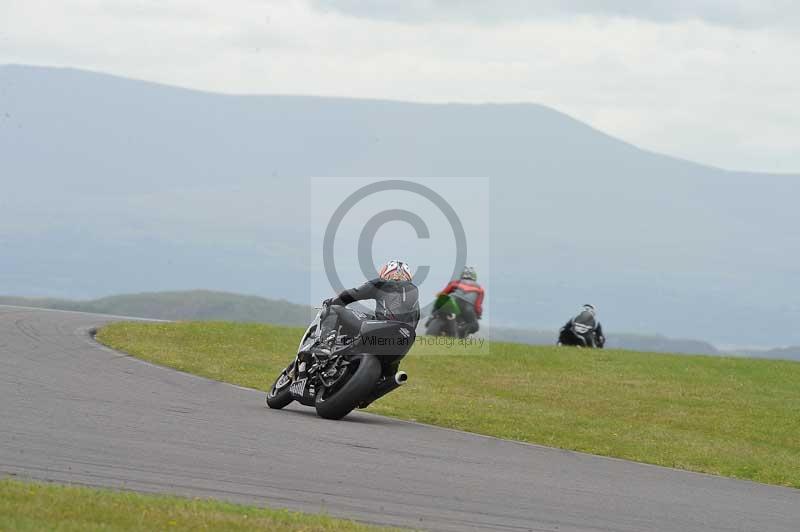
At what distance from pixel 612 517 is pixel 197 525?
3.63m

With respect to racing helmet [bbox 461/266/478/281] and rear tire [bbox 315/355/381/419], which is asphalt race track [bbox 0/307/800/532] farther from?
racing helmet [bbox 461/266/478/281]

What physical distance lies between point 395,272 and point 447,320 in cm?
1369

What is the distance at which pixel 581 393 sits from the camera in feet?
72.6

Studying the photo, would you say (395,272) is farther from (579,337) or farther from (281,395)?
(579,337)

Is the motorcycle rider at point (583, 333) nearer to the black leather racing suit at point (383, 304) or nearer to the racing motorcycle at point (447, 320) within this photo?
the racing motorcycle at point (447, 320)

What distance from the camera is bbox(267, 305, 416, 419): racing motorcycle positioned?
15.0 m

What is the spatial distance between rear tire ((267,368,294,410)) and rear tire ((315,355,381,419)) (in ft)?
2.22

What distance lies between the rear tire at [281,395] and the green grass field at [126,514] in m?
6.63

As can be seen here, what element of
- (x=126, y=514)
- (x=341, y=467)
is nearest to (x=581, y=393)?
(x=341, y=467)

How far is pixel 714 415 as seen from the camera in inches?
800

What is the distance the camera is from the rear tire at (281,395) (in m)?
16.0

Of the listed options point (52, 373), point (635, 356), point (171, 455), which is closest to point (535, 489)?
point (171, 455)

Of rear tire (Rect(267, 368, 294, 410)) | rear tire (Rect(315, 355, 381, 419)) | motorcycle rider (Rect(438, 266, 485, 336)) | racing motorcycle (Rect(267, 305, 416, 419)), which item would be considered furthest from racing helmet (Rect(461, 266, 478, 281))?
rear tire (Rect(315, 355, 381, 419))

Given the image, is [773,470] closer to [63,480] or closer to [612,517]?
[612,517]
